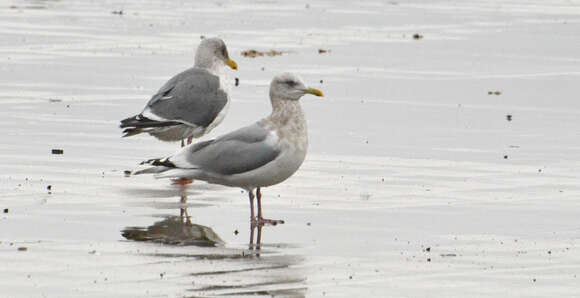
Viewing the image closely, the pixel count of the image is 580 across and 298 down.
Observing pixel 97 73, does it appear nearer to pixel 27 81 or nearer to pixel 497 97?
pixel 27 81

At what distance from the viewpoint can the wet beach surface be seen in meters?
9.14

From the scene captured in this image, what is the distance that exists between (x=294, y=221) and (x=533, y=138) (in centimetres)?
512

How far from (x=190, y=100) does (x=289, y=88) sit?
9.94ft

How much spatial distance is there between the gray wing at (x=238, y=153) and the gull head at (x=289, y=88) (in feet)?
1.37

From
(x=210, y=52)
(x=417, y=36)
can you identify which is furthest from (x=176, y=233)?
(x=417, y=36)

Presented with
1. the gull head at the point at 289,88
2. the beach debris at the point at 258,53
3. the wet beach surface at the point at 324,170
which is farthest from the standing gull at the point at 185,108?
the beach debris at the point at 258,53

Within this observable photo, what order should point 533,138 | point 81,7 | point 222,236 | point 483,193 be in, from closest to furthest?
point 222,236 → point 483,193 → point 533,138 → point 81,7

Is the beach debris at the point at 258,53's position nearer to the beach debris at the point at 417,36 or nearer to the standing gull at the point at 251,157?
the beach debris at the point at 417,36

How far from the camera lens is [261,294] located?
845 centimetres

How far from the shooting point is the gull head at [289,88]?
11.5m

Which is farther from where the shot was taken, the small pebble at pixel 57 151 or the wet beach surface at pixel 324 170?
the small pebble at pixel 57 151

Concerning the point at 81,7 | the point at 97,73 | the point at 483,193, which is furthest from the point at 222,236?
the point at 81,7

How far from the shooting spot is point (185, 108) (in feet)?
47.2

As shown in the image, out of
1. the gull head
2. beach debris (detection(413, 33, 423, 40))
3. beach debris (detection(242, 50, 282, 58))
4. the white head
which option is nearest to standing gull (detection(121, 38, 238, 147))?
the white head
